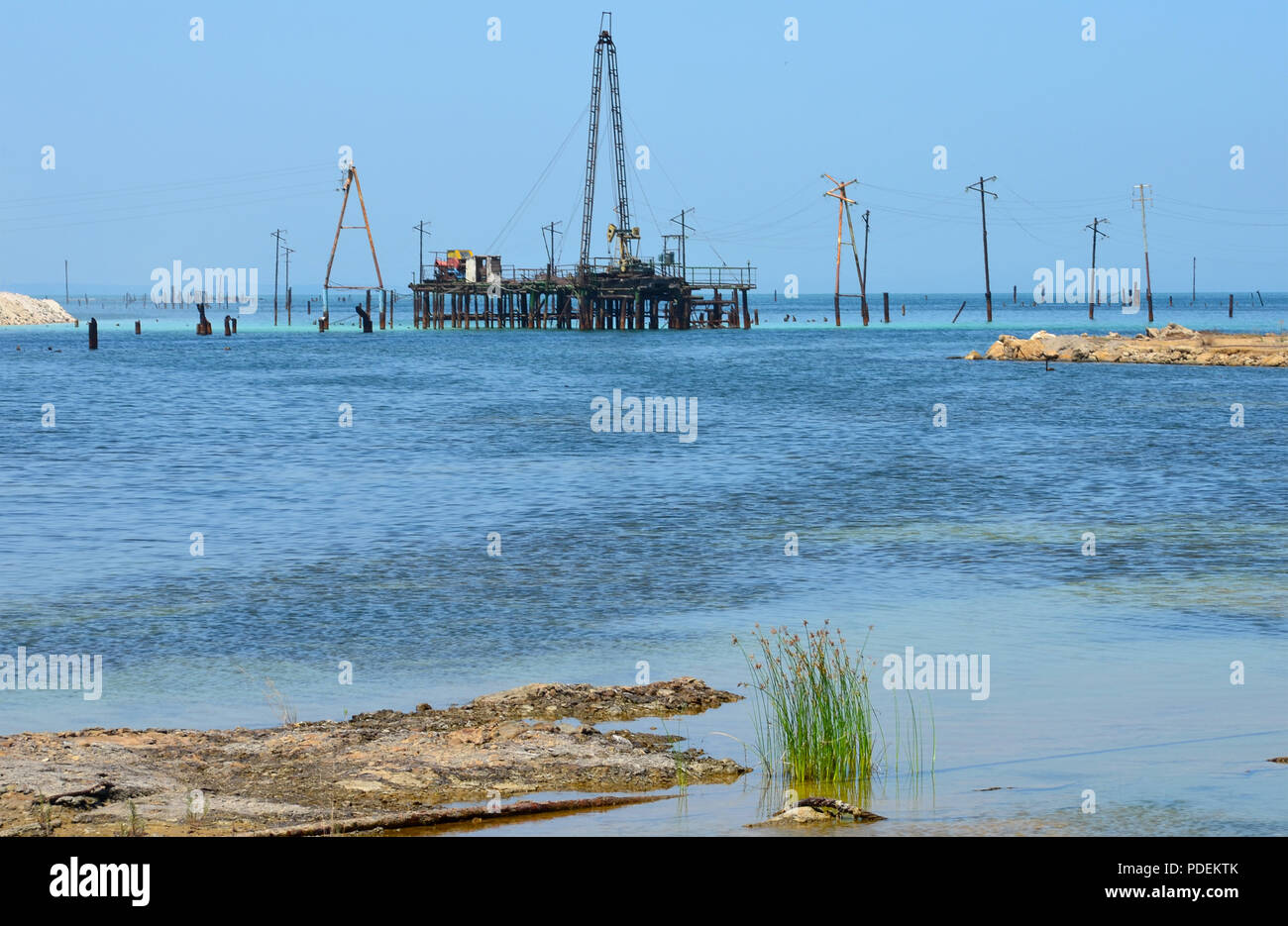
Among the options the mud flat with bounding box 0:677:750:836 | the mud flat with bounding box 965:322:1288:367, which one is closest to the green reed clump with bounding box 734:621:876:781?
the mud flat with bounding box 0:677:750:836

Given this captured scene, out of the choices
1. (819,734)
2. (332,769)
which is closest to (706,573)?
(819,734)

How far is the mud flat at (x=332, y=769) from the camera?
313 inches

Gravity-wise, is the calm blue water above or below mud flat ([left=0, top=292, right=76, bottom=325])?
below

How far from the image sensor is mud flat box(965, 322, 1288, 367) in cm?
6588

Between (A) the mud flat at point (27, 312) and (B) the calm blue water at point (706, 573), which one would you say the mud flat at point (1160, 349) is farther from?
(A) the mud flat at point (27, 312)

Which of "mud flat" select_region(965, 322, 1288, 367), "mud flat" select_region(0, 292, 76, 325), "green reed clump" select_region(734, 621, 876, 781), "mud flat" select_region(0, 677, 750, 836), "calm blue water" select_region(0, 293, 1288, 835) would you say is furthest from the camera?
"mud flat" select_region(0, 292, 76, 325)

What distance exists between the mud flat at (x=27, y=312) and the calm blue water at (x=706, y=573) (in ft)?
519

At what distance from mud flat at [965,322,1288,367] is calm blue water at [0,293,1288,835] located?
23278 mm

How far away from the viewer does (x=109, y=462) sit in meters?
30.3

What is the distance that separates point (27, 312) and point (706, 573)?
193 metres

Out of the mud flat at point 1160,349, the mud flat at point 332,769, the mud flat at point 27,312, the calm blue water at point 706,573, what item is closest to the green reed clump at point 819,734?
the calm blue water at point 706,573

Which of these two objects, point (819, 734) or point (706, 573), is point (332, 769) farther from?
point (706, 573)

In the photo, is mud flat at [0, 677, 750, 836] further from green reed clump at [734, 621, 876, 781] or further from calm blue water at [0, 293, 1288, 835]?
Answer: calm blue water at [0, 293, 1288, 835]
